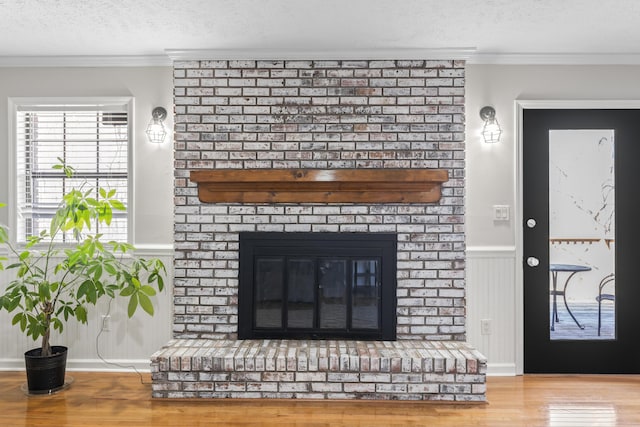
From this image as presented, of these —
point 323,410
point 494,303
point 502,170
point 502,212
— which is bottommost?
point 323,410

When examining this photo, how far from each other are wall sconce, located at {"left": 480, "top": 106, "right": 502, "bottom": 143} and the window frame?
8.24 feet

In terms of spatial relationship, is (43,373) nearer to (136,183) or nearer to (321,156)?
(136,183)

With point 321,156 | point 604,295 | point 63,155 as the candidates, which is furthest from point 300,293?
point 604,295

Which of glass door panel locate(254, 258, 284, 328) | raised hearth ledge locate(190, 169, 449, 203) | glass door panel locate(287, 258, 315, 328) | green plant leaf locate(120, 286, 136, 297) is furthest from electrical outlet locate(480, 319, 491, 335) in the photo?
green plant leaf locate(120, 286, 136, 297)

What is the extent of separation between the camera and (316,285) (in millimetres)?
3371

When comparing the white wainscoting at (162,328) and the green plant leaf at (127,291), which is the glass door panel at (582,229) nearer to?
the white wainscoting at (162,328)

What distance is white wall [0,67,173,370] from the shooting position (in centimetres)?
350

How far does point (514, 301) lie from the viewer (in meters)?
3.45

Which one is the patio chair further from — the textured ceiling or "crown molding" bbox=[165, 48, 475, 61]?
"crown molding" bbox=[165, 48, 475, 61]

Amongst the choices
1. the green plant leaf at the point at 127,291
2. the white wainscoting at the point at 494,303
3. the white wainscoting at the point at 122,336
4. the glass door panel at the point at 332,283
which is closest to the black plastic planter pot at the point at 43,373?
the white wainscoting at the point at 122,336

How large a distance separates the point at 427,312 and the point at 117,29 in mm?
2712

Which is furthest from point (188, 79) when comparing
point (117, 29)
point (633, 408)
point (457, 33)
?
point (633, 408)

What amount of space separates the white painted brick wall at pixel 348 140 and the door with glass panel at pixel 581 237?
59cm

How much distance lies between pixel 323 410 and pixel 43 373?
1.81 meters
